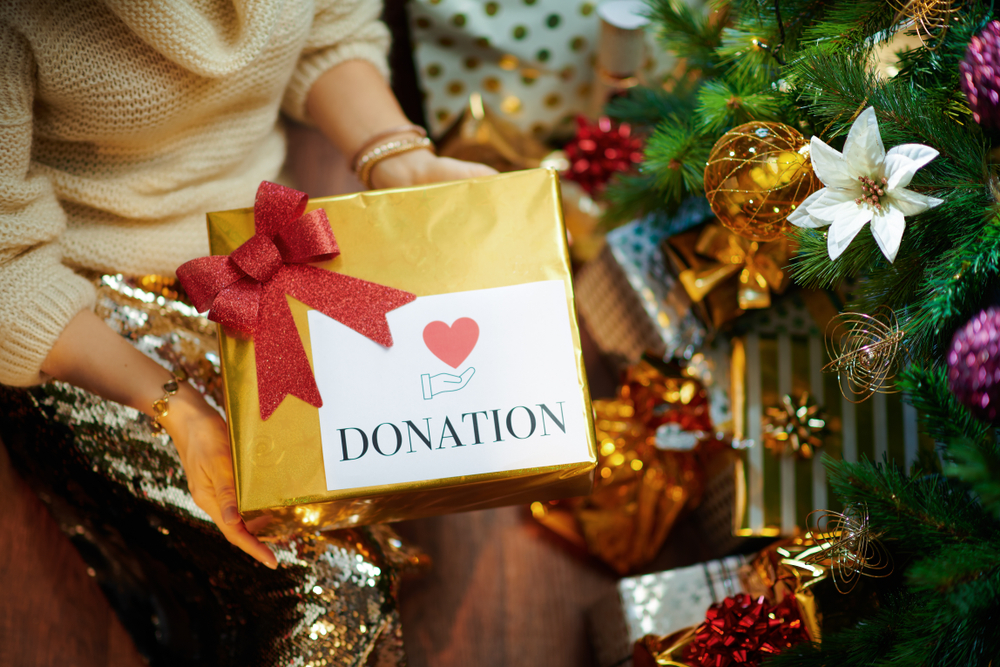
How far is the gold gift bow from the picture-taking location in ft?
2.64

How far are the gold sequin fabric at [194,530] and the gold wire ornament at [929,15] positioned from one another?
0.77 meters

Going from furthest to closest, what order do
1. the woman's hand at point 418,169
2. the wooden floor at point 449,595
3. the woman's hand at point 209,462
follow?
the wooden floor at point 449,595
the woman's hand at point 418,169
the woman's hand at point 209,462

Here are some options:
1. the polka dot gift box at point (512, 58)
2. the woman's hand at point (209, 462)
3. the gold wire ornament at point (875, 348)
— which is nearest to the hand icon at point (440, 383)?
the woman's hand at point (209, 462)

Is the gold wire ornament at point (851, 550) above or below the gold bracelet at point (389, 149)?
below

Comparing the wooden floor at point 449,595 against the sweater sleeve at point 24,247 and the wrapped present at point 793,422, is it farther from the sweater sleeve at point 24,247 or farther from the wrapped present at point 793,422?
the sweater sleeve at point 24,247

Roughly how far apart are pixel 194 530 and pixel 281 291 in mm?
347

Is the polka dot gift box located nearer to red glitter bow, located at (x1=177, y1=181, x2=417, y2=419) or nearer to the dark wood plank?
red glitter bow, located at (x1=177, y1=181, x2=417, y2=419)

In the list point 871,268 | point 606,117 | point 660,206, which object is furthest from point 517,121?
point 871,268

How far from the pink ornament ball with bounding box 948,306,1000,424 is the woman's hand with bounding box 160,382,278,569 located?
635 mm

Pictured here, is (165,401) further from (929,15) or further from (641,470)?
(929,15)

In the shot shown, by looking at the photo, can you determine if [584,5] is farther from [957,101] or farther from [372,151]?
[957,101]

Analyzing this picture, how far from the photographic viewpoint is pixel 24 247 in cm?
64

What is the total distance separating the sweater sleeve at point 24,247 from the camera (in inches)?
23.4

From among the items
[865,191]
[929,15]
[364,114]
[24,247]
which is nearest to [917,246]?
[865,191]
